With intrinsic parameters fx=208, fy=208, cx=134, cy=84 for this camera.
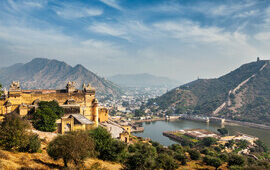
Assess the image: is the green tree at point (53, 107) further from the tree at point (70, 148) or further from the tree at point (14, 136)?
the tree at point (70, 148)

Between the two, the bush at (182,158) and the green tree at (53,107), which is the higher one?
the green tree at (53,107)

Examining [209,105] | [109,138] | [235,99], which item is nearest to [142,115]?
[209,105]

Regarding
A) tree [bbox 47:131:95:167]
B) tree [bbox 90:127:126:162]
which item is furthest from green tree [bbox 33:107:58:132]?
tree [bbox 47:131:95:167]

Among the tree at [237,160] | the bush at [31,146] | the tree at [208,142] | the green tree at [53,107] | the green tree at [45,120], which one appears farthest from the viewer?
the tree at [208,142]

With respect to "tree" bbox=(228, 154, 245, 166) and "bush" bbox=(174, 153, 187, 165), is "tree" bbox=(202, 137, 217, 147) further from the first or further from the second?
"bush" bbox=(174, 153, 187, 165)

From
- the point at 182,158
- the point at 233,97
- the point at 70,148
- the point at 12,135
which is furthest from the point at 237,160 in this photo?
the point at 233,97

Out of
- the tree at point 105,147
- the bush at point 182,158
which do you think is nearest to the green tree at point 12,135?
the tree at point 105,147

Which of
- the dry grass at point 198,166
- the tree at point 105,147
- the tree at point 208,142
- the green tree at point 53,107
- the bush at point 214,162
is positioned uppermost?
the green tree at point 53,107

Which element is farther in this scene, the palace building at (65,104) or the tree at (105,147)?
the palace building at (65,104)

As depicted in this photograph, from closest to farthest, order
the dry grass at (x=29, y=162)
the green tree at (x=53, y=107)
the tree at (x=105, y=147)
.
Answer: the dry grass at (x=29, y=162) → the tree at (x=105, y=147) → the green tree at (x=53, y=107)
